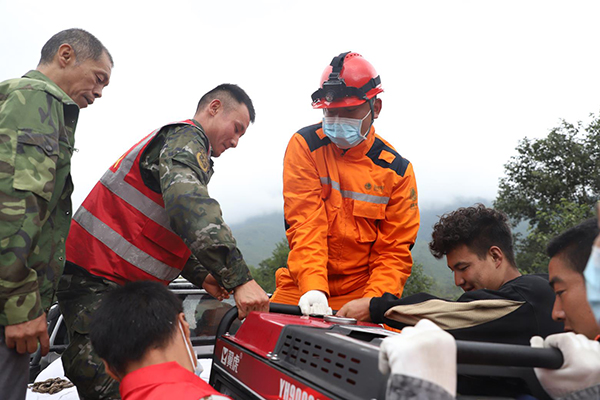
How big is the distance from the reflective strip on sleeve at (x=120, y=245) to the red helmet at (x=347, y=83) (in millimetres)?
1352

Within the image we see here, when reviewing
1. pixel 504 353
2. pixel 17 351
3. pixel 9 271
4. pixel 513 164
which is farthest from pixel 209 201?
pixel 513 164

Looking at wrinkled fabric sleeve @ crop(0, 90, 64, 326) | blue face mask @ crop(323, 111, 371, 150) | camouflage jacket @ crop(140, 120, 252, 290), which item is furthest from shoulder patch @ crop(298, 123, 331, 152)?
wrinkled fabric sleeve @ crop(0, 90, 64, 326)

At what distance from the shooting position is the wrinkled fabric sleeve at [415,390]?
0.91 m

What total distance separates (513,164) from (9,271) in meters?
22.8

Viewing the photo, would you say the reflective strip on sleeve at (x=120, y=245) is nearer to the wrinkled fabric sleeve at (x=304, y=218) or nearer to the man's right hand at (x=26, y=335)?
the man's right hand at (x=26, y=335)

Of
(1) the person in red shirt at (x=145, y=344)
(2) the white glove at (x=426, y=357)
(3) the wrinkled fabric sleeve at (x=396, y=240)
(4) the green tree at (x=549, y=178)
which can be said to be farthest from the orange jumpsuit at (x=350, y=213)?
(4) the green tree at (x=549, y=178)

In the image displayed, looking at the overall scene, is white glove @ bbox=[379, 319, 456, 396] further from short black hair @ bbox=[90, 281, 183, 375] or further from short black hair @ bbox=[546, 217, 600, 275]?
short black hair @ bbox=[90, 281, 183, 375]

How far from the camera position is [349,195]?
284 centimetres

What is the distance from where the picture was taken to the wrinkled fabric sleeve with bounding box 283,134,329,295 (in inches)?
101

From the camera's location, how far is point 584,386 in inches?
46.0

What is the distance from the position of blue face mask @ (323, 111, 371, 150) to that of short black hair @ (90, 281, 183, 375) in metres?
1.55

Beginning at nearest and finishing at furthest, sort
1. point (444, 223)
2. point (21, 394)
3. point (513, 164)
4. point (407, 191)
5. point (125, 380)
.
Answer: point (125, 380) → point (21, 394) → point (444, 223) → point (407, 191) → point (513, 164)

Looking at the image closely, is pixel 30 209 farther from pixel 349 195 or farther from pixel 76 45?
pixel 349 195

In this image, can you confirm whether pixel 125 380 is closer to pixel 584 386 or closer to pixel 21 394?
pixel 21 394
